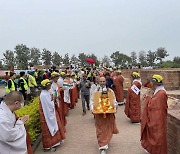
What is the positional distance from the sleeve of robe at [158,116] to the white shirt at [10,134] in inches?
119

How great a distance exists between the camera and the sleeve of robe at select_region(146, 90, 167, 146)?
21.1 feet

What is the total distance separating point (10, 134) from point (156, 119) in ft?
10.9

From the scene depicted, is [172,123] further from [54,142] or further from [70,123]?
[70,123]

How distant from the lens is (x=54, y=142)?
25.2 ft

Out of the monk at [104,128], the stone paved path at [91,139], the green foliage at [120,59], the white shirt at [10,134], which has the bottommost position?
the stone paved path at [91,139]

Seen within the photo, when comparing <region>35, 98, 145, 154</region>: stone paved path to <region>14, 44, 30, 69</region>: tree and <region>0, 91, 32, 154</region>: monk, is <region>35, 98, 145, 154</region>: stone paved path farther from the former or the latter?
<region>14, 44, 30, 69</region>: tree

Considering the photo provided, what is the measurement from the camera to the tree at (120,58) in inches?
2160

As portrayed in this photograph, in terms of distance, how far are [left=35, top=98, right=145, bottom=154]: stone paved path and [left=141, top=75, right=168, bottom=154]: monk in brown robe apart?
99 centimetres

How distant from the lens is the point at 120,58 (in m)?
55.3

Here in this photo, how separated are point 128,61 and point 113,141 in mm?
48058

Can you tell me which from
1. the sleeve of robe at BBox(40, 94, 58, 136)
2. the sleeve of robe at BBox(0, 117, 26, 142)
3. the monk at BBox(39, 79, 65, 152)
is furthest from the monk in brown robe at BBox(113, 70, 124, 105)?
the sleeve of robe at BBox(0, 117, 26, 142)

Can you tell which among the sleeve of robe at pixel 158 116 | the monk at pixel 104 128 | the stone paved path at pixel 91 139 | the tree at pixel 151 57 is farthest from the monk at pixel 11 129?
the tree at pixel 151 57

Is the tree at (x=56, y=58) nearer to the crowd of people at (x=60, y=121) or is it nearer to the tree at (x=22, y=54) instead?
the tree at (x=22, y=54)

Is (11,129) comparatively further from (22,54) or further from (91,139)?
(22,54)
